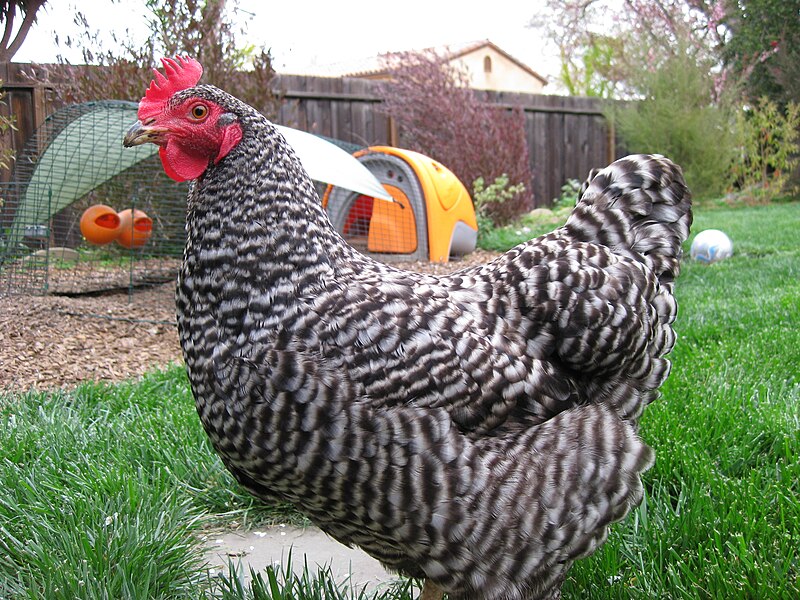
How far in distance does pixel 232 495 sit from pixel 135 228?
467 centimetres

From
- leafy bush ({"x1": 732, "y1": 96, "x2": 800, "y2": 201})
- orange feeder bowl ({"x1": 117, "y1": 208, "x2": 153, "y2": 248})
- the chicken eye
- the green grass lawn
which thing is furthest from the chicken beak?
leafy bush ({"x1": 732, "y1": 96, "x2": 800, "y2": 201})

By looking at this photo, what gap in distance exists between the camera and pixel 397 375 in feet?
6.32

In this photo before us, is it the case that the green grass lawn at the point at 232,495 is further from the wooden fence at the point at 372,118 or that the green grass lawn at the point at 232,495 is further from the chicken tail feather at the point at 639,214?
the wooden fence at the point at 372,118

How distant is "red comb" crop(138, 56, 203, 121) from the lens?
7.11 feet

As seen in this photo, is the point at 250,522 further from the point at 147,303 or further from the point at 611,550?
the point at 147,303

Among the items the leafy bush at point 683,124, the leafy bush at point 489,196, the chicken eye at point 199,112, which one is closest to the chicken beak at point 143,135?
the chicken eye at point 199,112

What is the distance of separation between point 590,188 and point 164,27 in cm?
580

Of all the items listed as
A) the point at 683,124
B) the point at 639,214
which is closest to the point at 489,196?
the point at 683,124

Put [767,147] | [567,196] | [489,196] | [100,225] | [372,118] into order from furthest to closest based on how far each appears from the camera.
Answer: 1. [767,147]
2. [567,196]
3. [372,118]
4. [489,196]
5. [100,225]

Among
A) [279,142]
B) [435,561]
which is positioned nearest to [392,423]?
[435,561]

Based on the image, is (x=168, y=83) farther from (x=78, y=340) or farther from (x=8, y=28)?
(x=78, y=340)

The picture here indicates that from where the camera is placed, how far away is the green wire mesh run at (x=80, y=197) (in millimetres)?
5941

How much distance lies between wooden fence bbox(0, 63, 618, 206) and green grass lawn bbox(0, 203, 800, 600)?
2.61 metres

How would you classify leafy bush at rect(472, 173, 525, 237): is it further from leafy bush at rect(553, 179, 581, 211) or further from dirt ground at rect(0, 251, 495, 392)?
dirt ground at rect(0, 251, 495, 392)
